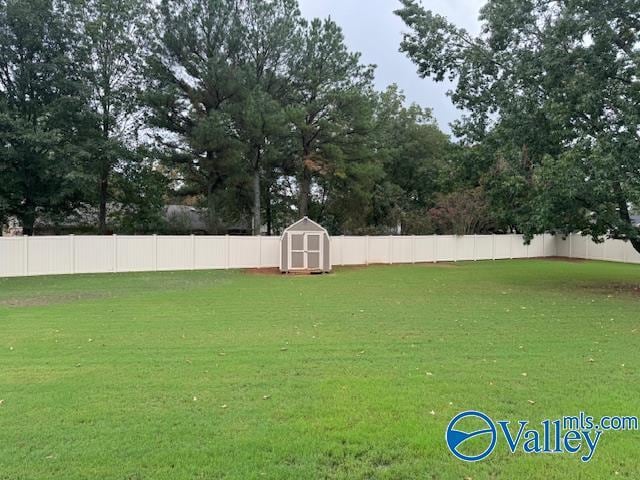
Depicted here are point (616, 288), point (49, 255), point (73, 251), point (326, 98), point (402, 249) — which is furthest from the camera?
point (402, 249)

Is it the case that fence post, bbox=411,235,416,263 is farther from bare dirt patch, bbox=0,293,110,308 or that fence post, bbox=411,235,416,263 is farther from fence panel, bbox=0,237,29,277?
fence panel, bbox=0,237,29,277

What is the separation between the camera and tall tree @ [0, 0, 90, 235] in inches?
716

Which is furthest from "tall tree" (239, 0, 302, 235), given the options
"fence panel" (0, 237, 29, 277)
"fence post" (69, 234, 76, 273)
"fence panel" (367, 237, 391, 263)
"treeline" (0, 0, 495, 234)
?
"fence panel" (0, 237, 29, 277)

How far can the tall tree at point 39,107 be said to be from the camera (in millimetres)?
18188

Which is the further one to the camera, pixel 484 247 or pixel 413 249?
pixel 484 247

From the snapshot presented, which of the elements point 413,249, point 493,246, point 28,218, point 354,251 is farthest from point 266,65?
point 493,246

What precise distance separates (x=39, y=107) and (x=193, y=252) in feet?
28.9

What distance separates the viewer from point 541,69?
12.9 m

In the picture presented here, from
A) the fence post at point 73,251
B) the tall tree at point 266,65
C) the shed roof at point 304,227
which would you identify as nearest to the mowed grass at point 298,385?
the fence post at point 73,251

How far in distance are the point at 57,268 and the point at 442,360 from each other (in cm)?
1522

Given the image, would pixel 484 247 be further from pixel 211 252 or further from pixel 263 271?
pixel 211 252

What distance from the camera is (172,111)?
21.4m

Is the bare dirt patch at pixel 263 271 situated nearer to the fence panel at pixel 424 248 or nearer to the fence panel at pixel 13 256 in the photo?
the fence panel at pixel 13 256

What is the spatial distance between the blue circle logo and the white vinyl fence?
16.2 m
